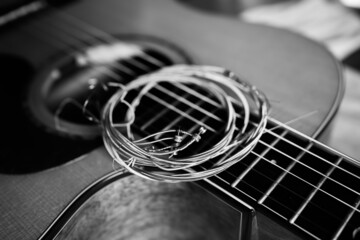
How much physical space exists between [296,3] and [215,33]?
482 millimetres

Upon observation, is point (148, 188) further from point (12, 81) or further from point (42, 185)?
point (12, 81)

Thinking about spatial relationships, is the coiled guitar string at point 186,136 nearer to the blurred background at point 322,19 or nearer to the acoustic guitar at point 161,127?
the acoustic guitar at point 161,127

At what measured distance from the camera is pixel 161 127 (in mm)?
544

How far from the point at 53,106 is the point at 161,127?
29 cm

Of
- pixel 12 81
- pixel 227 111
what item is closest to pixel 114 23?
pixel 12 81

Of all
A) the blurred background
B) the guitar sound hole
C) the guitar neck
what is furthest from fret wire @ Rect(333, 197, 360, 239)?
the blurred background

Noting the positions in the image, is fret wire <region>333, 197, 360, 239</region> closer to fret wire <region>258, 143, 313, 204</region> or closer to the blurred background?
fret wire <region>258, 143, 313, 204</region>

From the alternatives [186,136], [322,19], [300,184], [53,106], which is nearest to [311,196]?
[300,184]

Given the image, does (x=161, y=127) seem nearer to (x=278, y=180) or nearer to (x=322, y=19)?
(x=278, y=180)

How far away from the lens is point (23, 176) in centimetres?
50

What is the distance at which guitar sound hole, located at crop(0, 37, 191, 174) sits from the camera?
0.53 meters

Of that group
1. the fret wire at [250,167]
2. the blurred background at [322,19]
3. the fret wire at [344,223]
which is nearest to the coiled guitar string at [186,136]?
the fret wire at [250,167]

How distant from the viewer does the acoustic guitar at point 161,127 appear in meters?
0.43

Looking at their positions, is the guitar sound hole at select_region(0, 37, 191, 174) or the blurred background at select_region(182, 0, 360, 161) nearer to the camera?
the guitar sound hole at select_region(0, 37, 191, 174)
